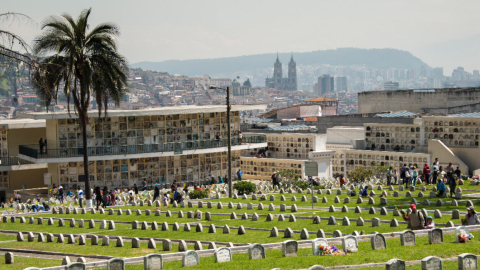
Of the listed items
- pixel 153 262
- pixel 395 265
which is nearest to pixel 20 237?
pixel 153 262

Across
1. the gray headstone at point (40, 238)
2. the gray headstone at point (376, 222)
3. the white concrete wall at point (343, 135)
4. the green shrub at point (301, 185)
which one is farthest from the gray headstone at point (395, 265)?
the white concrete wall at point (343, 135)

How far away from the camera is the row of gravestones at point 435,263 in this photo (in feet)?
48.5

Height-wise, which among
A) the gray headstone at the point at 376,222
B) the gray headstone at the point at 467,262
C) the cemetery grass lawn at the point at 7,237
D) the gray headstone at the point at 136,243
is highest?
the gray headstone at the point at 467,262

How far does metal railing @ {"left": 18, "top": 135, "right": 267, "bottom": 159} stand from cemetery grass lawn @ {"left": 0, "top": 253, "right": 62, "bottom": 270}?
2368 cm

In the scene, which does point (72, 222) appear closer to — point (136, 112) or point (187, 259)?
point (187, 259)

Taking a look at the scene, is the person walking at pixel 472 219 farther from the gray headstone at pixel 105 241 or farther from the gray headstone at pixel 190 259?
the gray headstone at pixel 105 241

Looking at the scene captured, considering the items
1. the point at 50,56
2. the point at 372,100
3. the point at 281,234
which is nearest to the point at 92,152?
the point at 50,56

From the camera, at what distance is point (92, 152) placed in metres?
45.0

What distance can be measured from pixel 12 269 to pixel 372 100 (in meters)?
70.0

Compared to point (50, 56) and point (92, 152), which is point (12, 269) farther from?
point (92, 152)

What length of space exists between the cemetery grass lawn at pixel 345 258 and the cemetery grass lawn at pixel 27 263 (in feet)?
10.8

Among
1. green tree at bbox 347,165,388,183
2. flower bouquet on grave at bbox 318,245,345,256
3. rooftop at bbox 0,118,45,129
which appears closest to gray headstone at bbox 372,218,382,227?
flower bouquet on grave at bbox 318,245,345,256

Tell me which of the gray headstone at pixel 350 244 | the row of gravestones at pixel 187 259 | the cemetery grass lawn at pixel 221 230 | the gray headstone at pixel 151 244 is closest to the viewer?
the row of gravestones at pixel 187 259

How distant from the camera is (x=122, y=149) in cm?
4578
